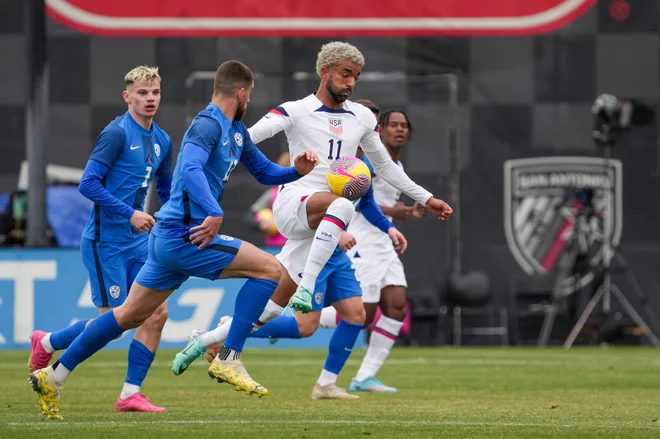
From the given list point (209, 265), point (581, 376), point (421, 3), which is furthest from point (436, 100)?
point (209, 265)

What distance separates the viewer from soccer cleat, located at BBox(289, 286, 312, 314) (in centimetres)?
822

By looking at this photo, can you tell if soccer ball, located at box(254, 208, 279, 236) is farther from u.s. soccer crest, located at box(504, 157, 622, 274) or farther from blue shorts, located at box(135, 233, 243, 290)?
blue shorts, located at box(135, 233, 243, 290)

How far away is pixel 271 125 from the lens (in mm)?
8922

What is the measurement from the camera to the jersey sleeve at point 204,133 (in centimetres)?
746

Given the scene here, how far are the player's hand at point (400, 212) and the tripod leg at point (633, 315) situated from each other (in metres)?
7.26

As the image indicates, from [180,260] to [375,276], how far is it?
3777 millimetres

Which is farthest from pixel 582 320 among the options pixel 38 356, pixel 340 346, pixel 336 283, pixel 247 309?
pixel 247 309

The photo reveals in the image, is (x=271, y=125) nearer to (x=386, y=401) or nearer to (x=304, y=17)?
(x=386, y=401)

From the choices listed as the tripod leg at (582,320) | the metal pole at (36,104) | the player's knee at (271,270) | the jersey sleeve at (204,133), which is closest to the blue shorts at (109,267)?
the player's knee at (271,270)

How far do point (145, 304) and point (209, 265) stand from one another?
1.52 feet

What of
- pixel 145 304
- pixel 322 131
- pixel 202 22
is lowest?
pixel 145 304

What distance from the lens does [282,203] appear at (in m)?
9.08

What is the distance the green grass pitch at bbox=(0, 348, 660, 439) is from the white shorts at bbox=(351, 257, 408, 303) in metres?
0.84

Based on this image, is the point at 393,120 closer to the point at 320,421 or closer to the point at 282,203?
the point at 282,203
